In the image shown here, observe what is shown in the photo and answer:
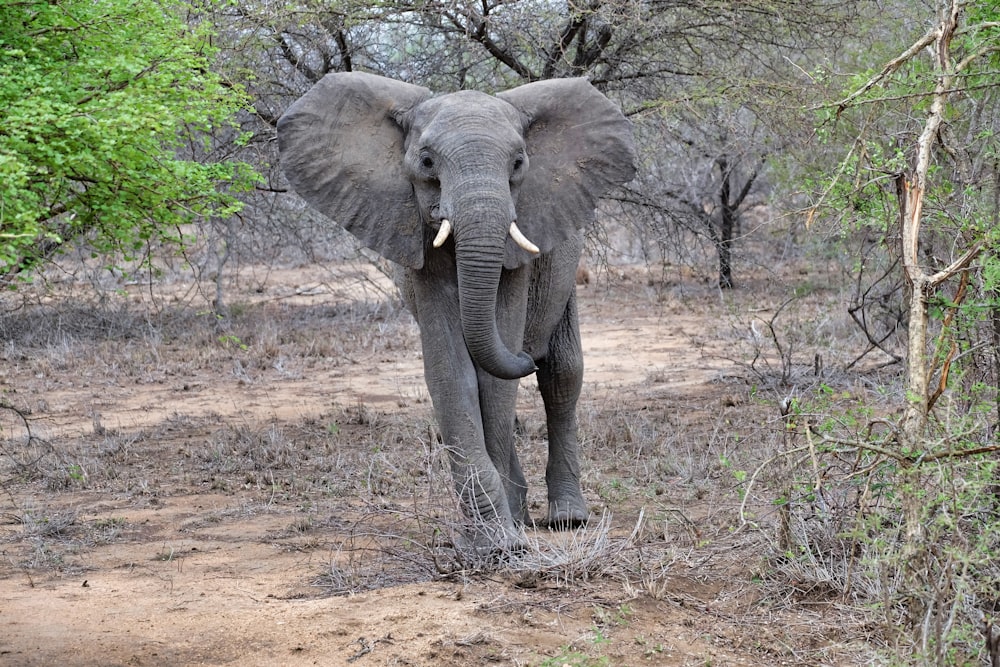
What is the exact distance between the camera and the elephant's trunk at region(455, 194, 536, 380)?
542 cm

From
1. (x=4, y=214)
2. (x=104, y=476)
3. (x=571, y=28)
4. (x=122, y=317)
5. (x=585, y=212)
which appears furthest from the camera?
(x=122, y=317)

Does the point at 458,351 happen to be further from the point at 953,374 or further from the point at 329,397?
the point at 329,397

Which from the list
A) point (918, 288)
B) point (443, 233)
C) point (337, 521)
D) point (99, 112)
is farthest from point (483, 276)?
point (918, 288)

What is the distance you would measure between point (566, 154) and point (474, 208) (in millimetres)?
1114

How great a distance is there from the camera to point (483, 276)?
216 inches

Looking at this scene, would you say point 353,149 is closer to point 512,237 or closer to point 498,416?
point 512,237

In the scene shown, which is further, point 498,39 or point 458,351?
point 498,39

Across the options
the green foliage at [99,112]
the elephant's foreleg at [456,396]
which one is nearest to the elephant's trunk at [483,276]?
the elephant's foreleg at [456,396]

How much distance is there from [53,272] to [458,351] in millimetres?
14986

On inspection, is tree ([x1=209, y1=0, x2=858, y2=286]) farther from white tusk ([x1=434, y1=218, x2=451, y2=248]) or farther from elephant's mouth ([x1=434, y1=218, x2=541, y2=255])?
white tusk ([x1=434, y1=218, x2=451, y2=248])

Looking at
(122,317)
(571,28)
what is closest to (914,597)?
(571,28)

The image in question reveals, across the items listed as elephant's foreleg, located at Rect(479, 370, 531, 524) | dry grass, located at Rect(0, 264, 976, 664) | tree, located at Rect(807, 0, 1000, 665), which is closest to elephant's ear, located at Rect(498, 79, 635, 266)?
elephant's foreleg, located at Rect(479, 370, 531, 524)

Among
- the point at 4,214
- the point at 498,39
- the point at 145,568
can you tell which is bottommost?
the point at 145,568

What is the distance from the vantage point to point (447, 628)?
458 centimetres
